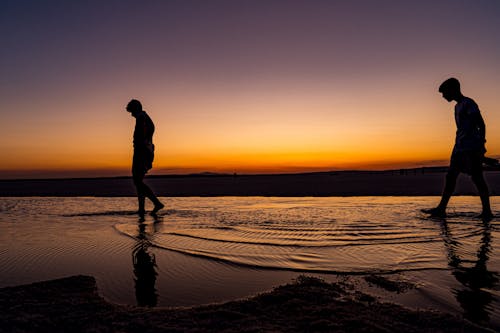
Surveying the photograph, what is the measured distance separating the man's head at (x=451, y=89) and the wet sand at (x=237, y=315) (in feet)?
19.4

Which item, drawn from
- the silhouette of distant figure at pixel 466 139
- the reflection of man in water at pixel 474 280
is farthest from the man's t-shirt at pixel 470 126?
the reflection of man in water at pixel 474 280

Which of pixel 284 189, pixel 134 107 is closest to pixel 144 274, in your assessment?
pixel 134 107

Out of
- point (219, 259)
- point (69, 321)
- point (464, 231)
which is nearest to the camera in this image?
point (69, 321)

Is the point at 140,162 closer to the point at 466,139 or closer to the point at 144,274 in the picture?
the point at 144,274

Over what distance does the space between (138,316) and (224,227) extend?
3.63m

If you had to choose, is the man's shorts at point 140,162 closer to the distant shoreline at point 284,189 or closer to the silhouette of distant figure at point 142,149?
the silhouette of distant figure at point 142,149

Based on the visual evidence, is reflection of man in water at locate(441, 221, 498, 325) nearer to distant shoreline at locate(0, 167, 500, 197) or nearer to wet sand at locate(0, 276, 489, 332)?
wet sand at locate(0, 276, 489, 332)

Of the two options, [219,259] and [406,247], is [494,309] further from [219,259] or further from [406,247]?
[219,259]

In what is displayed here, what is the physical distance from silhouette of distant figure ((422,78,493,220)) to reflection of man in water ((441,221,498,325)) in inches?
109

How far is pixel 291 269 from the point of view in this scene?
3256mm


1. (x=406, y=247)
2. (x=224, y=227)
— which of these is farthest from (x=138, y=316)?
(x=224, y=227)

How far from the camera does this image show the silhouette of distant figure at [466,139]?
689 centimetres

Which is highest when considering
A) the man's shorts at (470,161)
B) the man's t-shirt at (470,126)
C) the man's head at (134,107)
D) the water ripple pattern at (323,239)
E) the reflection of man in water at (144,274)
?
the man's head at (134,107)

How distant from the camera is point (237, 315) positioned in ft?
7.11
